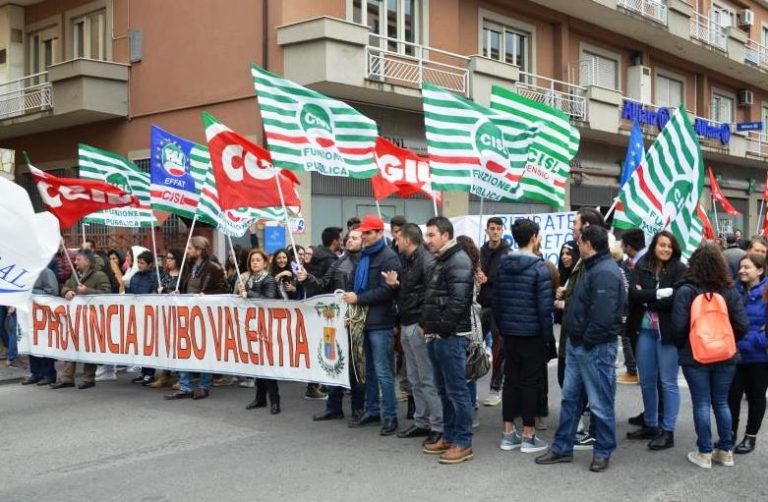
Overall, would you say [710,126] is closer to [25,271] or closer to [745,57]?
[745,57]

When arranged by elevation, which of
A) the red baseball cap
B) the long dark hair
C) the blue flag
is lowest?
the long dark hair

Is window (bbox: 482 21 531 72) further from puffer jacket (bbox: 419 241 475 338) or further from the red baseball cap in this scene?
puffer jacket (bbox: 419 241 475 338)

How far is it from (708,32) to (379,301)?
961 inches

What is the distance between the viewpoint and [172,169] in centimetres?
954

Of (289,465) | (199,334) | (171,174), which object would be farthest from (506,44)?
(289,465)


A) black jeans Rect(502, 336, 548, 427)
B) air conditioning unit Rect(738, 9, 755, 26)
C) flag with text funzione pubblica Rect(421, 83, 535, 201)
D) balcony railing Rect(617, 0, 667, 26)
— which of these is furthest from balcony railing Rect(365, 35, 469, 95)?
air conditioning unit Rect(738, 9, 755, 26)

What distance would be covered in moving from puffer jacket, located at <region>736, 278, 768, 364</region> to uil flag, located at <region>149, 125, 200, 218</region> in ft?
20.8

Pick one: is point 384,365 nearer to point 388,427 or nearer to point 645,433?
point 388,427

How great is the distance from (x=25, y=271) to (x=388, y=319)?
3446 mm

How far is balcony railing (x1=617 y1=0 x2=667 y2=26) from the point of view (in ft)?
73.3

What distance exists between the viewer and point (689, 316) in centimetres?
592

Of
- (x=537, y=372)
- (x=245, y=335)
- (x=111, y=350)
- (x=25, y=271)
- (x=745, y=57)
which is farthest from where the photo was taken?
(x=745, y=57)

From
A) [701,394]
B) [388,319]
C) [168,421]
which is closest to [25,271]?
[168,421]

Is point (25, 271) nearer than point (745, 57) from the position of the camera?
Yes
